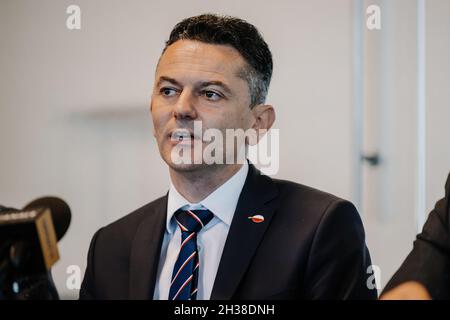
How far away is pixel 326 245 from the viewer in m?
1.35

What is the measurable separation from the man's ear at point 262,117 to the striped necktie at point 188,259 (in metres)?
0.32

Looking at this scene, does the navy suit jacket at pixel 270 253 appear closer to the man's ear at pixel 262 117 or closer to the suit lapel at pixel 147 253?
the suit lapel at pixel 147 253

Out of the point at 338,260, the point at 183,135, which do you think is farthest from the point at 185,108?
the point at 338,260

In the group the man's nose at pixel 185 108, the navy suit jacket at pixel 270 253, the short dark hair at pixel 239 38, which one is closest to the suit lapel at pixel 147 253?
the navy suit jacket at pixel 270 253

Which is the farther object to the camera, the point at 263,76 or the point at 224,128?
the point at 263,76

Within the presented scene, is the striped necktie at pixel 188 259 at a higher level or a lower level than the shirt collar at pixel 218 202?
lower

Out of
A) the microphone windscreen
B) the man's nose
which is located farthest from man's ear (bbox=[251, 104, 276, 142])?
the microphone windscreen

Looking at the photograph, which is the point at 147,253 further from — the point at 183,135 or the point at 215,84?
the point at 215,84

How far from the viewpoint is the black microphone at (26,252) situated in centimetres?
87

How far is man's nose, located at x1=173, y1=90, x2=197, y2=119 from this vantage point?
1376mm

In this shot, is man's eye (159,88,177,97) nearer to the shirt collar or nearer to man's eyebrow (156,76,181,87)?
man's eyebrow (156,76,181,87)
